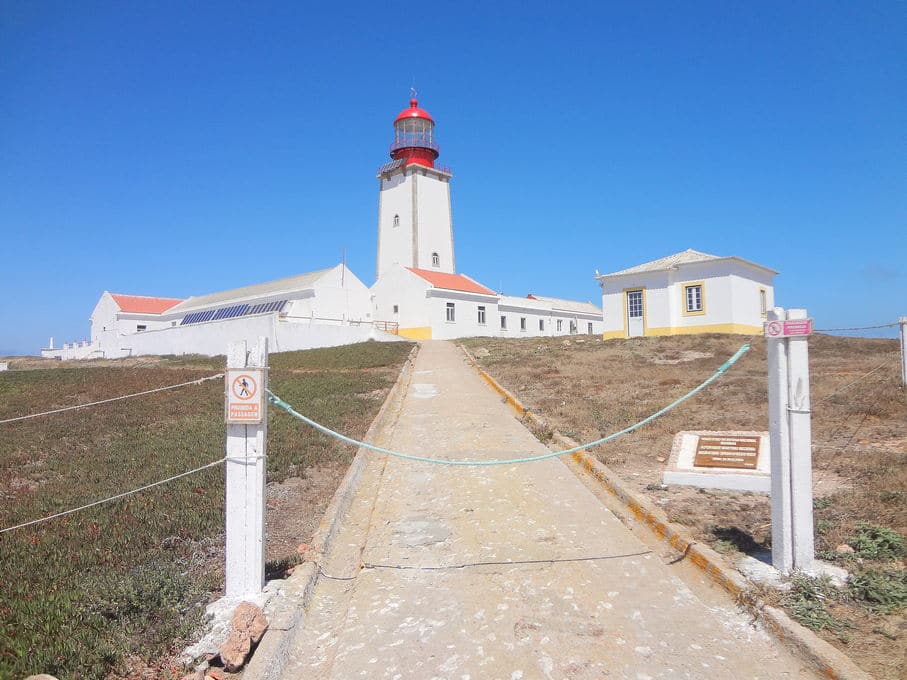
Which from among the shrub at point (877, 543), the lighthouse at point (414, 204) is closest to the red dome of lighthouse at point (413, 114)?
the lighthouse at point (414, 204)

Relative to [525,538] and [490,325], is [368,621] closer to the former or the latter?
[525,538]

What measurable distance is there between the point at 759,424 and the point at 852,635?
643 centimetres

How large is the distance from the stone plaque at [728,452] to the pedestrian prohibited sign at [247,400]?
4572mm

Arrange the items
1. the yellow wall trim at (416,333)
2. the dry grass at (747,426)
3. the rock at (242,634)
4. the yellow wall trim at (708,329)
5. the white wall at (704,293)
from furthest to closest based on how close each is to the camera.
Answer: the yellow wall trim at (416,333)
the yellow wall trim at (708,329)
the white wall at (704,293)
the dry grass at (747,426)
the rock at (242,634)

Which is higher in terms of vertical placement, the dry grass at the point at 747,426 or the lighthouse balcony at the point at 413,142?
the lighthouse balcony at the point at 413,142

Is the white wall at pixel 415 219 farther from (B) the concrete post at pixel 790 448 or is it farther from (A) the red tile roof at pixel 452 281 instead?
(B) the concrete post at pixel 790 448

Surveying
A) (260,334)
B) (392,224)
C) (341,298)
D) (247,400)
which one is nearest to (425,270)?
(392,224)

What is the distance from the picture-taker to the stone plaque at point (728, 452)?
6137 millimetres

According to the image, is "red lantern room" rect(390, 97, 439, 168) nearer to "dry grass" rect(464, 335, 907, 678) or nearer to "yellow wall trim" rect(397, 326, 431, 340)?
"yellow wall trim" rect(397, 326, 431, 340)

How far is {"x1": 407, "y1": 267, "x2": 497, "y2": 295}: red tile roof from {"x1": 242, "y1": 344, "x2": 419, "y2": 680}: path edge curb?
30517 mm

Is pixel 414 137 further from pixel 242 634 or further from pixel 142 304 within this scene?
pixel 242 634

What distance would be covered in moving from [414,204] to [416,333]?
9628 mm

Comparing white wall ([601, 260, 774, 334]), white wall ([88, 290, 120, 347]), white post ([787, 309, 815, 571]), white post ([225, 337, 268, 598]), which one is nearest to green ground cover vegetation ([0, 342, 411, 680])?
white post ([225, 337, 268, 598])

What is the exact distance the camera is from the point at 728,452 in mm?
6340
